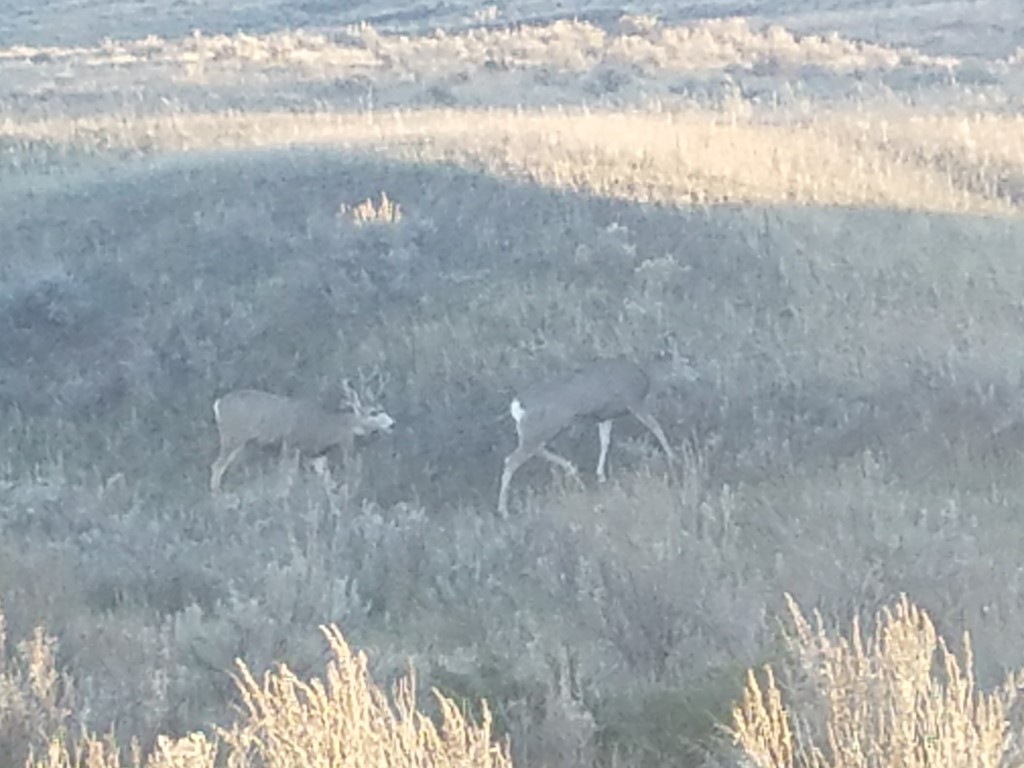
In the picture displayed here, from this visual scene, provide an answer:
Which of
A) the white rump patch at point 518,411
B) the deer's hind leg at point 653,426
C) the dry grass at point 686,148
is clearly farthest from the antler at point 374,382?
the dry grass at point 686,148

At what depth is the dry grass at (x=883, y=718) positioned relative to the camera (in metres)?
4.63

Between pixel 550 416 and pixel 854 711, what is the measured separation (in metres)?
5.85

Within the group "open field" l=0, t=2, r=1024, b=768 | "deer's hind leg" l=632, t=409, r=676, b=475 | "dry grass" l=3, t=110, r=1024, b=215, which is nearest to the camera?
"open field" l=0, t=2, r=1024, b=768

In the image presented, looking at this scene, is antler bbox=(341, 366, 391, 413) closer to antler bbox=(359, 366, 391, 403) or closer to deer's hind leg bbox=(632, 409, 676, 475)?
antler bbox=(359, 366, 391, 403)

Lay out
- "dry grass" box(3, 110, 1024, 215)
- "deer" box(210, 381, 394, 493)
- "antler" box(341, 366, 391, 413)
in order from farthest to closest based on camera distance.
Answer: "dry grass" box(3, 110, 1024, 215)
"antler" box(341, 366, 391, 413)
"deer" box(210, 381, 394, 493)

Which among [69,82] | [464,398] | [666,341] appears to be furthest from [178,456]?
[69,82]

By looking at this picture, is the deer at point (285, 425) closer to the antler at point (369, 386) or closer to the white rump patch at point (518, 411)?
the antler at point (369, 386)

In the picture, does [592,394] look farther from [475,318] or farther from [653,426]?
[475,318]

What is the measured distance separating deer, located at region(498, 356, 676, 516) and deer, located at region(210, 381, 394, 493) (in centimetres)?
113

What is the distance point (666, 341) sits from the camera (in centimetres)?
1240

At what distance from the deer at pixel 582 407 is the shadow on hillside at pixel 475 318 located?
0.22 meters

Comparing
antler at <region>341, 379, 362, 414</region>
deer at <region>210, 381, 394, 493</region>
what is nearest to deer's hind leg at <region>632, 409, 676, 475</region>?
deer at <region>210, 381, 394, 493</region>

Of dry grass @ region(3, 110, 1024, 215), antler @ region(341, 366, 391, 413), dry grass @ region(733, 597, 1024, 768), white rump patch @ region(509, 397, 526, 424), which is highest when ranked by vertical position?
dry grass @ region(733, 597, 1024, 768)

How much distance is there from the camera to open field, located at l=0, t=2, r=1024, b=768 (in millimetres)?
7078
